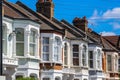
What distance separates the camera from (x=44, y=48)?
1773 inches

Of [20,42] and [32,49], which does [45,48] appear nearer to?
[32,49]

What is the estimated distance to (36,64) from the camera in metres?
42.6

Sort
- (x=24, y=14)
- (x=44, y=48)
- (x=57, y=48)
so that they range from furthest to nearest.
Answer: (x=57, y=48) < (x=44, y=48) < (x=24, y=14)

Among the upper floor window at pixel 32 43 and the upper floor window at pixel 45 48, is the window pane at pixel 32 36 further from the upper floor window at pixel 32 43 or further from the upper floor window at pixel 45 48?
the upper floor window at pixel 45 48

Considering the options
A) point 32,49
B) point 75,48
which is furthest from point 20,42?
point 75,48

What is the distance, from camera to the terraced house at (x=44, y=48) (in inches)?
1572

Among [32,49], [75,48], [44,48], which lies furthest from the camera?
[75,48]

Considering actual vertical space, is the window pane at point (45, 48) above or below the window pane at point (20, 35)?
below

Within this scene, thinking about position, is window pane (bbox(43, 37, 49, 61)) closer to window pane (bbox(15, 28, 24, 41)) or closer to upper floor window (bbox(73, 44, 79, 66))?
window pane (bbox(15, 28, 24, 41))

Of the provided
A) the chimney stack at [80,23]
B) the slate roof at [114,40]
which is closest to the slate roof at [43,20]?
the chimney stack at [80,23]

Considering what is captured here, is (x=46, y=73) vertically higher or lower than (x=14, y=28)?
lower

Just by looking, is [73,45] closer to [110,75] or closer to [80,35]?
[80,35]

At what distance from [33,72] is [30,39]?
3.03 meters

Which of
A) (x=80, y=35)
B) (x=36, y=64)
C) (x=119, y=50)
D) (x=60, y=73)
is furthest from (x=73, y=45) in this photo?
(x=119, y=50)
